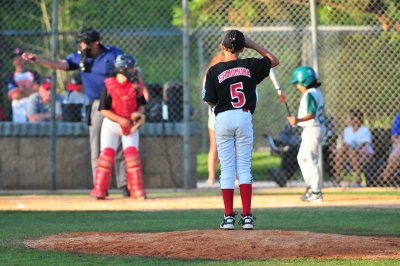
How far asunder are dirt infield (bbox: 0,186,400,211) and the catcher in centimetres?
42

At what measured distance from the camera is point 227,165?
1041cm

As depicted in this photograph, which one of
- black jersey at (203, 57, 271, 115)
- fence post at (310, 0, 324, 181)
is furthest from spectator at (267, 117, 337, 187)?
black jersey at (203, 57, 271, 115)

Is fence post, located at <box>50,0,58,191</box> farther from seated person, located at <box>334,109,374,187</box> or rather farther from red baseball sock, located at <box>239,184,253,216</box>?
red baseball sock, located at <box>239,184,253,216</box>

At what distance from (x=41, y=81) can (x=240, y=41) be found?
36.4 ft

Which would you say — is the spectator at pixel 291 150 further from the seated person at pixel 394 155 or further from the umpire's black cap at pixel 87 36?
the umpire's black cap at pixel 87 36

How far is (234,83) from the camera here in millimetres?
10359

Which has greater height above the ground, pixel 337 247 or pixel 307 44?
pixel 307 44

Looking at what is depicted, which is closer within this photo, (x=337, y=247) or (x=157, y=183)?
(x=337, y=247)

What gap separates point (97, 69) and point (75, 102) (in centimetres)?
340

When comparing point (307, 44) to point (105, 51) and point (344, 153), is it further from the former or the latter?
point (105, 51)

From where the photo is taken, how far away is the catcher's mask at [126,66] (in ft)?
51.2

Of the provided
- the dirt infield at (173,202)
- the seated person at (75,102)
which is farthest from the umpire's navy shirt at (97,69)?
the seated person at (75,102)

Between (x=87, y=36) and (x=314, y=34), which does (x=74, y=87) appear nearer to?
(x=87, y=36)

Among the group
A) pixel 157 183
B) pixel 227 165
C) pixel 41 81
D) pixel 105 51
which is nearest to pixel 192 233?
pixel 227 165
